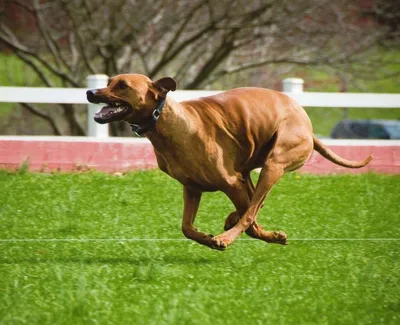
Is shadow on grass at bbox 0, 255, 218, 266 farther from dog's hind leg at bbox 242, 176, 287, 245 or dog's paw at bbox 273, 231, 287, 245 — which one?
dog's paw at bbox 273, 231, 287, 245

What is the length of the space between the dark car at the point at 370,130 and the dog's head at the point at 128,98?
12880 mm

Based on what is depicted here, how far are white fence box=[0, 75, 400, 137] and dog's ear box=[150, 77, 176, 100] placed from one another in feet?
18.7

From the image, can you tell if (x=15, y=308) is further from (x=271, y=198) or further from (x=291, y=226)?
(x=271, y=198)

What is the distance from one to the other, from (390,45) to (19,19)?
6.91 m

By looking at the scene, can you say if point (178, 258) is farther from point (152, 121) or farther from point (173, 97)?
point (173, 97)

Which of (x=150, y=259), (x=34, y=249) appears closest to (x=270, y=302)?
(x=150, y=259)

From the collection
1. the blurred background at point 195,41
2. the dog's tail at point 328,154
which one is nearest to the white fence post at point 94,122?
the blurred background at point 195,41

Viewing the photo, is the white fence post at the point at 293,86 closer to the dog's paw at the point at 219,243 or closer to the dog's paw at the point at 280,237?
the dog's paw at the point at 280,237

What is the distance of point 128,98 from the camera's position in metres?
6.57

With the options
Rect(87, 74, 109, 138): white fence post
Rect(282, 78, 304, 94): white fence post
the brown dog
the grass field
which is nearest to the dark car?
Rect(282, 78, 304, 94): white fence post

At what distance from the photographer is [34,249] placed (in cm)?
754

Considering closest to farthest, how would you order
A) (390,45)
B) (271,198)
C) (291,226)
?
(291,226), (271,198), (390,45)

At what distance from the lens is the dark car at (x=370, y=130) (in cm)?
1939

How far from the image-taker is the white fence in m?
12.5
